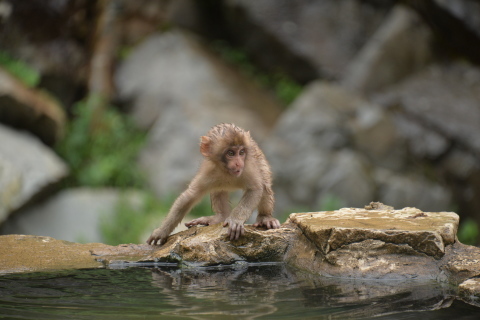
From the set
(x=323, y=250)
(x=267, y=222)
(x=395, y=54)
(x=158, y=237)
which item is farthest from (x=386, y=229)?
(x=395, y=54)

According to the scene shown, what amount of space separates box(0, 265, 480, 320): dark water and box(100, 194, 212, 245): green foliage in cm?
450

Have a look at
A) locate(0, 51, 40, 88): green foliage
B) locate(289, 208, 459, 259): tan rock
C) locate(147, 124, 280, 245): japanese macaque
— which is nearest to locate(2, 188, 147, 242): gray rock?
locate(0, 51, 40, 88): green foliage

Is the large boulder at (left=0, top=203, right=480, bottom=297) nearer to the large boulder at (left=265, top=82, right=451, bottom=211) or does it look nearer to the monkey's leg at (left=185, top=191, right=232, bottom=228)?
the monkey's leg at (left=185, top=191, right=232, bottom=228)

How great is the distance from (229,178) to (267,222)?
479 millimetres

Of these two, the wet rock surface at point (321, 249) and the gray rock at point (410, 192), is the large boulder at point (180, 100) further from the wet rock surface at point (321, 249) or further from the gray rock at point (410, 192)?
the wet rock surface at point (321, 249)

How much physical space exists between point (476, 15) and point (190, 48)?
521 cm

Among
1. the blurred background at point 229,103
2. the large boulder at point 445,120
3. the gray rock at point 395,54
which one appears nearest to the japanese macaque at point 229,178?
the blurred background at point 229,103

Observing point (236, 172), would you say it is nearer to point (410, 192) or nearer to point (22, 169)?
point (22, 169)

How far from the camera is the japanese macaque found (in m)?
4.73

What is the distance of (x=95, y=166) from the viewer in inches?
399

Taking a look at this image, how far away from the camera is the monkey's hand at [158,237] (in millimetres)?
4883

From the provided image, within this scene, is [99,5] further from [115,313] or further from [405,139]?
[115,313]

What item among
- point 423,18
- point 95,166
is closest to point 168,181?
point 95,166

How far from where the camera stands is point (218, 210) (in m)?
5.30
